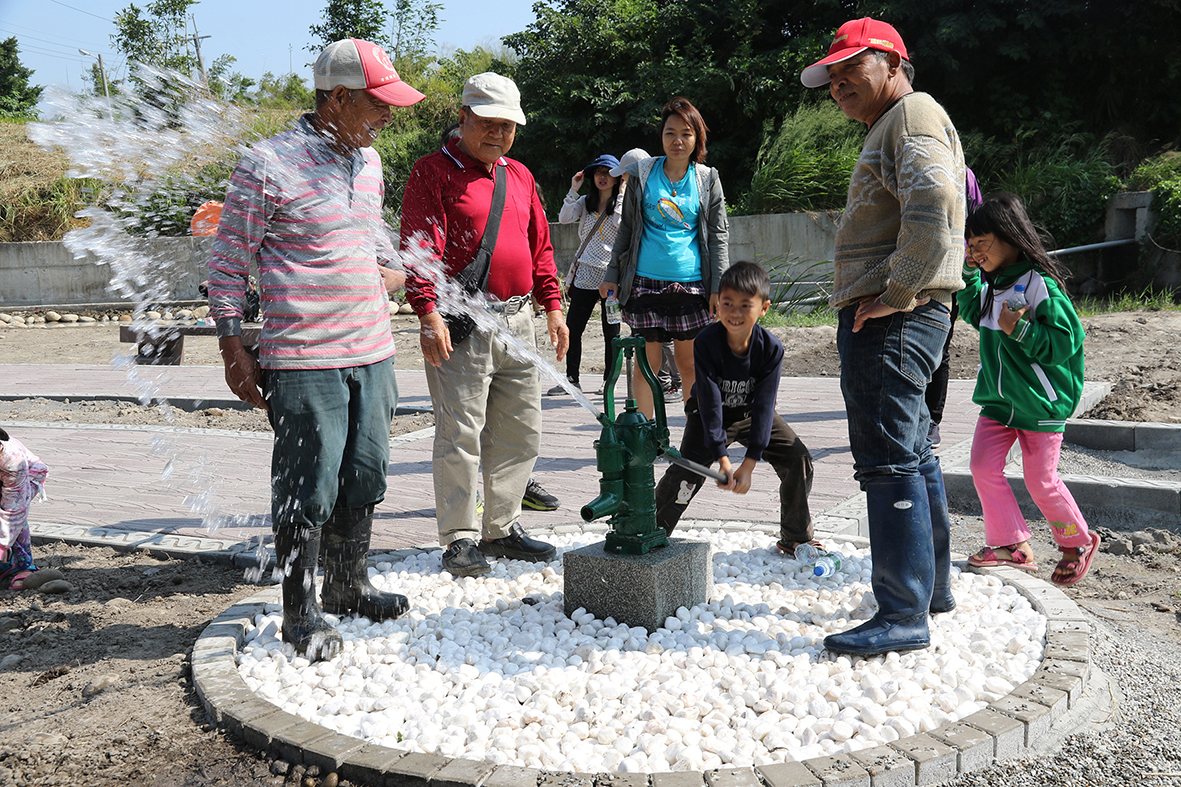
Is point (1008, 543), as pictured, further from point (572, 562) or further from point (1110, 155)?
point (1110, 155)

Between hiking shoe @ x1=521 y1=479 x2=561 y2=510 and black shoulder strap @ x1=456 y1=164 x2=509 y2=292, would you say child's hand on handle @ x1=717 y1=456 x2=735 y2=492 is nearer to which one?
black shoulder strap @ x1=456 y1=164 x2=509 y2=292

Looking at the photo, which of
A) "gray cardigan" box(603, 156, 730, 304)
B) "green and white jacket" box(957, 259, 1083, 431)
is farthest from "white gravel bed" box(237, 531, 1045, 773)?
"gray cardigan" box(603, 156, 730, 304)

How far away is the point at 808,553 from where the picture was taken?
3959 mm

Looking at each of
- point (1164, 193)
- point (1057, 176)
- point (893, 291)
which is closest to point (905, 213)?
point (893, 291)

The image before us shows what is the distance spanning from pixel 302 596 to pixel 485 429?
1.26 m

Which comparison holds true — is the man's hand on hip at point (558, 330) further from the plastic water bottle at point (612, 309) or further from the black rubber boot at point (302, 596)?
the plastic water bottle at point (612, 309)

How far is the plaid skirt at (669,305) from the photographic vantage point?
A: 542 cm

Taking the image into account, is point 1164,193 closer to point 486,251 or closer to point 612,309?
point 612,309

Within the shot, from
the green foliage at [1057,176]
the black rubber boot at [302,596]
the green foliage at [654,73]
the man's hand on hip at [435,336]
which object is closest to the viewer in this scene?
the black rubber boot at [302,596]

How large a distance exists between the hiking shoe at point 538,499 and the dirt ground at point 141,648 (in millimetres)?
1516

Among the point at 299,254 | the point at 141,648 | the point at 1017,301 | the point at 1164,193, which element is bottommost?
the point at 141,648

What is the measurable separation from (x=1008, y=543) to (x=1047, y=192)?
41.8ft

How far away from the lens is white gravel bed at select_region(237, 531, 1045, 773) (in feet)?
8.30

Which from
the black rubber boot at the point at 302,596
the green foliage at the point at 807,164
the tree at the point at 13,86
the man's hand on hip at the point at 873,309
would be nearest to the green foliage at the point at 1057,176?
the green foliage at the point at 807,164
